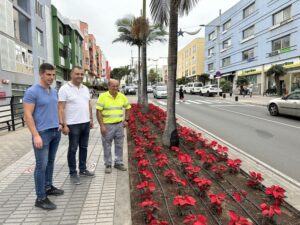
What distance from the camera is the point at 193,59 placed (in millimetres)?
80875

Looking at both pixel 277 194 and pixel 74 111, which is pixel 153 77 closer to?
pixel 74 111

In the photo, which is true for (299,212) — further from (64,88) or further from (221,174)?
(64,88)

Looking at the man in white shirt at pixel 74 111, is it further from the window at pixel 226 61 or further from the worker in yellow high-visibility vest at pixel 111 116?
the window at pixel 226 61

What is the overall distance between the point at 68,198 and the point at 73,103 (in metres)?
1.46

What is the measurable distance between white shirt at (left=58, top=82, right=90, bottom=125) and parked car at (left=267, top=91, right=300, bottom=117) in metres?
12.0

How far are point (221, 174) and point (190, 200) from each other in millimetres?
1782

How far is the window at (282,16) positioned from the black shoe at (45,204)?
37.4 meters

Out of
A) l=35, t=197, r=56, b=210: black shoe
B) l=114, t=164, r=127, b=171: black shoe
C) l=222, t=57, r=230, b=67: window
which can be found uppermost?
l=222, t=57, r=230, b=67: window

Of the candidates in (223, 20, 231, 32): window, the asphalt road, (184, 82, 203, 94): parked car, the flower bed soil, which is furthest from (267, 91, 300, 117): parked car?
(223, 20, 231, 32): window

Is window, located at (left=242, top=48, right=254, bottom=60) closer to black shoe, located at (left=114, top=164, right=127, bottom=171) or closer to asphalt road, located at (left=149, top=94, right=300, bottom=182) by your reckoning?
asphalt road, located at (left=149, top=94, right=300, bottom=182)

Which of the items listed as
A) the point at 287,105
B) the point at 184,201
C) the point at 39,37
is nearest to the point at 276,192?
the point at 184,201

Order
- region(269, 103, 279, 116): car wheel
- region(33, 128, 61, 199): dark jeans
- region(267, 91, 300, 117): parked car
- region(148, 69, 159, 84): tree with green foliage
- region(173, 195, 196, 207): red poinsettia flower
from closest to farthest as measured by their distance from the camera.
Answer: region(173, 195, 196, 207): red poinsettia flower, region(33, 128, 61, 199): dark jeans, region(267, 91, 300, 117): parked car, region(269, 103, 279, 116): car wheel, region(148, 69, 159, 84): tree with green foliage

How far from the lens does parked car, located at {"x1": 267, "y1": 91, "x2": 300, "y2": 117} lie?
1434cm

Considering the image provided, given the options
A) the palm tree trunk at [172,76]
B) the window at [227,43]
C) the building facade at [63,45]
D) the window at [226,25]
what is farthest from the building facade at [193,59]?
the palm tree trunk at [172,76]
